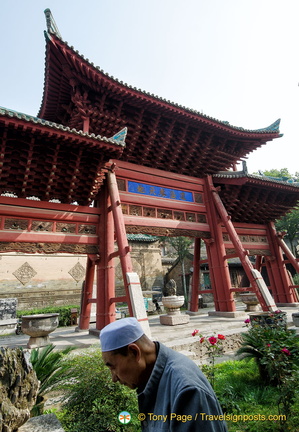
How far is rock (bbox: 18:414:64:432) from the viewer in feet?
6.32

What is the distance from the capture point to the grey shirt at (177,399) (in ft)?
2.87

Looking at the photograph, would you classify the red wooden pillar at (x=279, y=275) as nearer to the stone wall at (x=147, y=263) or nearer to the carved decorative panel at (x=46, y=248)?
the carved decorative panel at (x=46, y=248)

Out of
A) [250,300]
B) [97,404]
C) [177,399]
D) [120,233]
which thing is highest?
[120,233]

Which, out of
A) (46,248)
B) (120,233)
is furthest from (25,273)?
(120,233)

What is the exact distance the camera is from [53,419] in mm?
2115

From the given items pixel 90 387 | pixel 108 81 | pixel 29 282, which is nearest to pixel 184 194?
pixel 108 81

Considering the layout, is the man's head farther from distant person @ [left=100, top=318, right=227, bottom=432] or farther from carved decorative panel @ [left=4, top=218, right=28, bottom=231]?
carved decorative panel @ [left=4, top=218, right=28, bottom=231]

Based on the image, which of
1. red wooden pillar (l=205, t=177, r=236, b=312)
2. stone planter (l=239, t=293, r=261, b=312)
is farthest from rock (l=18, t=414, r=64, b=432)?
stone planter (l=239, t=293, r=261, b=312)

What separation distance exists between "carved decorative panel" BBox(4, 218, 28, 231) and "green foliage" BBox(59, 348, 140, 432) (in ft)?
14.6

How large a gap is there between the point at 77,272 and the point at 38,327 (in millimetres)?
13275

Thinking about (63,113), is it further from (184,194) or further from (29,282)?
(29,282)

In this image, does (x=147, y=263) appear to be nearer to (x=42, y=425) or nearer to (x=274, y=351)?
(x=274, y=351)

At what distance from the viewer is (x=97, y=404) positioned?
2426 mm

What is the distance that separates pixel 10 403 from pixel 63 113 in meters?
8.93
